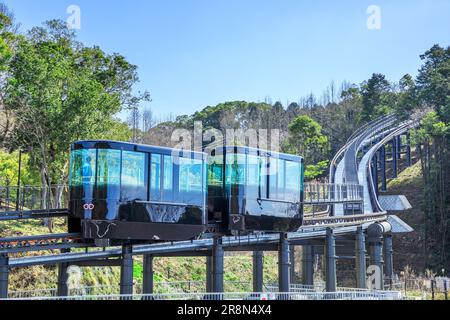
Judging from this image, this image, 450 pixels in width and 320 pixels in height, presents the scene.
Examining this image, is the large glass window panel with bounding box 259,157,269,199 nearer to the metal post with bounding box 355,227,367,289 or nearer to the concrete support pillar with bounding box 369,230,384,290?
the metal post with bounding box 355,227,367,289

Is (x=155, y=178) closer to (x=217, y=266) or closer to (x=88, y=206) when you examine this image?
(x=88, y=206)

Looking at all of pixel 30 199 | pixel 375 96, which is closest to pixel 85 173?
pixel 30 199

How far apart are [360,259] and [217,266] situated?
1043 centimetres

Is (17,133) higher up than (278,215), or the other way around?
(17,133)

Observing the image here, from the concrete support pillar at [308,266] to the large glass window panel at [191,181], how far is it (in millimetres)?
13853

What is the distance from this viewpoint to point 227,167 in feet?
72.0

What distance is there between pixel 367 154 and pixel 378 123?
9412mm

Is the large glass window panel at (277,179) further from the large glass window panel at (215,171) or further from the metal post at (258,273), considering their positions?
the metal post at (258,273)

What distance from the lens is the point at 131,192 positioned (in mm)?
18828

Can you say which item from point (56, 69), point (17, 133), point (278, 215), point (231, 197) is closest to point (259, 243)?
point (278, 215)

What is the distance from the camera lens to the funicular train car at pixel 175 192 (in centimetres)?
1844

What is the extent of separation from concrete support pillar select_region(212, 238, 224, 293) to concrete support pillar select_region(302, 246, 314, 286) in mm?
11200

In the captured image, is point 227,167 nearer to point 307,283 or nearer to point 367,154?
point 307,283
